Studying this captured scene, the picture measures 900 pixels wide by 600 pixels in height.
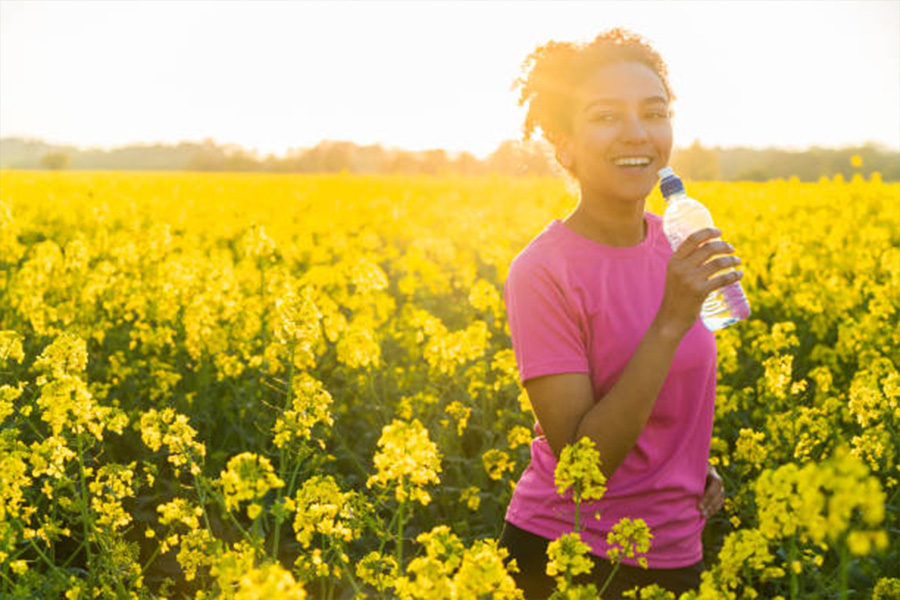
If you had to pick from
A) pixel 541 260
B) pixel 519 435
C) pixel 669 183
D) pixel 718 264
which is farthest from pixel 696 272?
pixel 519 435

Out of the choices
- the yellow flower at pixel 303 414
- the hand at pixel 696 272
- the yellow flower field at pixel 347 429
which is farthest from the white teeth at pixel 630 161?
the yellow flower at pixel 303 414

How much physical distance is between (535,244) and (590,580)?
3.01ft

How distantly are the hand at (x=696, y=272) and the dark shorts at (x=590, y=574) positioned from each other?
0.78 meters

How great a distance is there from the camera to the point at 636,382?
2236 millimetres

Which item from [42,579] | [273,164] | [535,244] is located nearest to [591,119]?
[535,244]

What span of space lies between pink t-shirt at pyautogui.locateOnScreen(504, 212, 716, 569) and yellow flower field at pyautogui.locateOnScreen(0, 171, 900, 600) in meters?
0.27

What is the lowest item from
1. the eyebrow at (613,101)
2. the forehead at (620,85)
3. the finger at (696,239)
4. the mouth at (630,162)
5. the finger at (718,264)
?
the finger at (718,264)

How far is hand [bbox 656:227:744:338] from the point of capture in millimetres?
2053

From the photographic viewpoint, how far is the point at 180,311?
16.7 ft

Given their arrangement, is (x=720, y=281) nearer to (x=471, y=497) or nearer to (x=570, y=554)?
(x=570, y=554)

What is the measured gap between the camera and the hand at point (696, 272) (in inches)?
80.8

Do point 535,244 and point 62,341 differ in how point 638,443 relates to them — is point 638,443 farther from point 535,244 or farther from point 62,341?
point 62,341

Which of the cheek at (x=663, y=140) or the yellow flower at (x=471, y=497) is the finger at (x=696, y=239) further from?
the yellow flower at (x=471, y=497)

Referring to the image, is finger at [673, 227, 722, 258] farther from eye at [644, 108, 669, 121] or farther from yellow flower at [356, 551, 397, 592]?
yellow flower at [356, 551, 397, 592]
